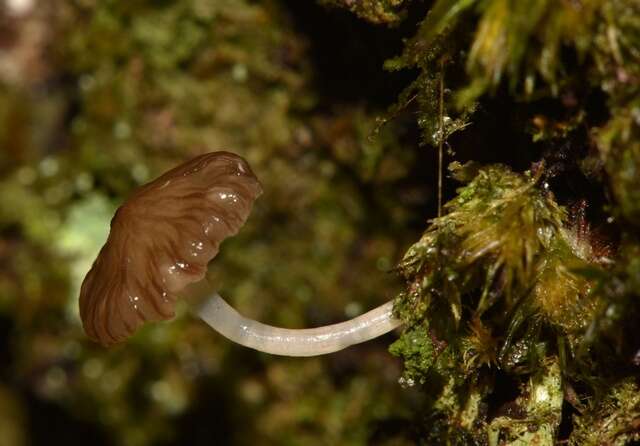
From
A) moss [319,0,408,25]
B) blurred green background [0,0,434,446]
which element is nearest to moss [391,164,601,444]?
moss [319,0,408,25]

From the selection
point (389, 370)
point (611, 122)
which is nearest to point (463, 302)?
point (611, 122)

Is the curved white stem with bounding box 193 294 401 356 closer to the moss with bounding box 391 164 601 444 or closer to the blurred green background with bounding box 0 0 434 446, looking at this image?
the moss with bounding box 391 164 601 444

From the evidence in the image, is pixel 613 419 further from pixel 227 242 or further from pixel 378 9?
pixel 227 242

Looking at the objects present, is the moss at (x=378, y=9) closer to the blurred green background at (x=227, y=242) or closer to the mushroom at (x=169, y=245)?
the mushroom at (x=169, y=245)

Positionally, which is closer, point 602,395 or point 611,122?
point 611,122

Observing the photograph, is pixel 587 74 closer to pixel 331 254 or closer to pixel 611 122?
pixel 611 122

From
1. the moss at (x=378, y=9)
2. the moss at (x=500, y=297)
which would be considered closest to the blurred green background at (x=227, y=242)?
the moss at (x=378, y=9)

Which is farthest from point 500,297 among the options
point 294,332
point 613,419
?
point 294,332
